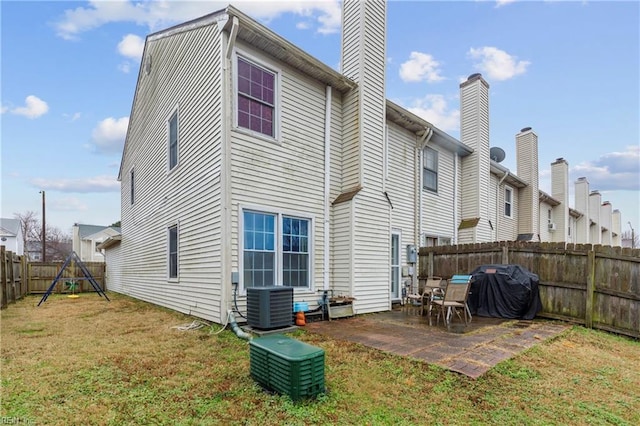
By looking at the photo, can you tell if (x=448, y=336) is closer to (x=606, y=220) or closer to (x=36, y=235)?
(x=606, y=220)

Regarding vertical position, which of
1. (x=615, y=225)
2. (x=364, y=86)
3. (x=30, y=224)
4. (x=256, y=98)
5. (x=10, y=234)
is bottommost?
(x=10, y=234)

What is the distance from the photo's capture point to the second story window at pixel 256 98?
6523mm

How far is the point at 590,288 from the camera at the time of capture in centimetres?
668

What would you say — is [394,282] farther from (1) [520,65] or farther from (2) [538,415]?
(1) [520,65]

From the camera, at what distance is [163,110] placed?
31.2 feet

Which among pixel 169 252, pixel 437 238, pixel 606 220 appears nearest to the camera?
pixel 169 252

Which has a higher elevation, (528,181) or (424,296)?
(528,181)

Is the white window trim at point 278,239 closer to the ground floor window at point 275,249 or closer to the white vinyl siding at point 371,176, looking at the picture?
the ground floor window at point 275,249

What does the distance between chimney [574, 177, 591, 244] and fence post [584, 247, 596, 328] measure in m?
20.8

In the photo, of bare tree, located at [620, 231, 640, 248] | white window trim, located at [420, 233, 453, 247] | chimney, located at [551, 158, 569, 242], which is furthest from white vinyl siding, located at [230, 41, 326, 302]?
bare tree, located at [620, 231, 640, 248]

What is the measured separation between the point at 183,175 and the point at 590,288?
896 centimetres

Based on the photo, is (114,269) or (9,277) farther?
(114,269)

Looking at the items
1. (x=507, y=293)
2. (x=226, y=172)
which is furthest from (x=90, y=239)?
(x=507, y=293)

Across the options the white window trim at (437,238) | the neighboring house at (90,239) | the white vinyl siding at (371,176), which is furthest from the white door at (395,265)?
the neighboring house at (90,239)
